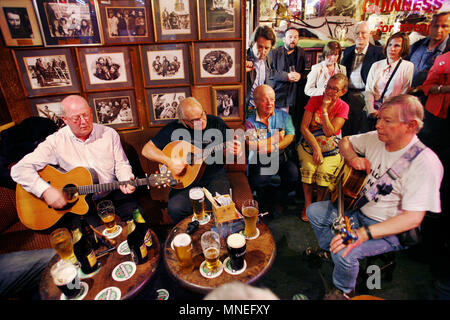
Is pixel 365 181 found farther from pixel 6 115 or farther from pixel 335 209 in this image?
pixel 6 115

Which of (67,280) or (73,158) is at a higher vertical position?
(73,158)

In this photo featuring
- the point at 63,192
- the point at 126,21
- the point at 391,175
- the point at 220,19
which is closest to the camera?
the point at 391,175

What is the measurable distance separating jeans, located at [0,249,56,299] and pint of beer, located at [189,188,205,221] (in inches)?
48.5

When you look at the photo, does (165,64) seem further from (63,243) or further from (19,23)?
(63,243)

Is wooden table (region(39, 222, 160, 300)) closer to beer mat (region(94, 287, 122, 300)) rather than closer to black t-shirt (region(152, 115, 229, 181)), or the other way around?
beer mat (region(94, 287, 122, 300))

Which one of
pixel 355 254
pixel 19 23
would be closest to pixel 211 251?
pixel 355 254

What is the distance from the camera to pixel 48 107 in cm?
282

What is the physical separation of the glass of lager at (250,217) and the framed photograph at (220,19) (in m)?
2.22

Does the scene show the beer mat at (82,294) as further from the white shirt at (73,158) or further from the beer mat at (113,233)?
the white shirt at (73,158)

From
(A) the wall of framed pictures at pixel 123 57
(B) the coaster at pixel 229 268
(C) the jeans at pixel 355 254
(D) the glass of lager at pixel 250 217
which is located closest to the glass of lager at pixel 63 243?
(B) the coaster at pixel 229 268

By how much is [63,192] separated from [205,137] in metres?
1.58

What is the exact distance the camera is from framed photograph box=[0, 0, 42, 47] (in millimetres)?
2441

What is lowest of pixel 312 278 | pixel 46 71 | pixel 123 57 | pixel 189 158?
pixel 312 278

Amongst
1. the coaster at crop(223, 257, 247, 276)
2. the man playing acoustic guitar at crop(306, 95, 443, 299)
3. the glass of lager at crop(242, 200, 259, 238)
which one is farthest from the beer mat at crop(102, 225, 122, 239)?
the man playing acoustic guitar at crop(306, 95, 443, 299)
